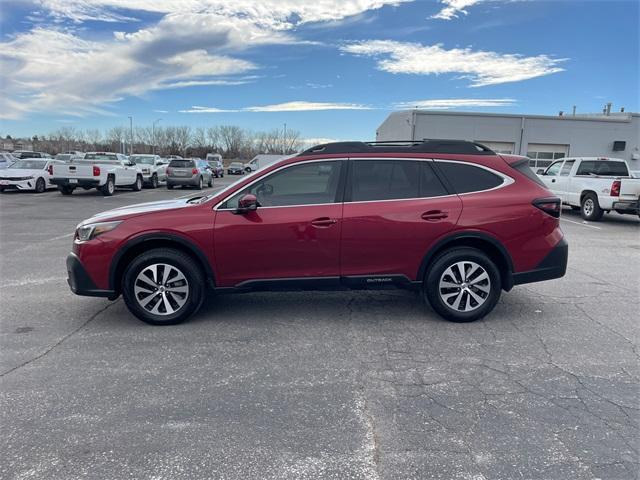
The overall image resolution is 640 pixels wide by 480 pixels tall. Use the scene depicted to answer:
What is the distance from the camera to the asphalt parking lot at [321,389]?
2.67 meters

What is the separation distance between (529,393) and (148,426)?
2.71 meters

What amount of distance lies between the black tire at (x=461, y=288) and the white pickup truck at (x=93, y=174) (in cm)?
1810

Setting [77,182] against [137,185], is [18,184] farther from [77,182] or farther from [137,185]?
[137,185]

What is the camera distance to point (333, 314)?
5.12m

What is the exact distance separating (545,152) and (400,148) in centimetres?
3452

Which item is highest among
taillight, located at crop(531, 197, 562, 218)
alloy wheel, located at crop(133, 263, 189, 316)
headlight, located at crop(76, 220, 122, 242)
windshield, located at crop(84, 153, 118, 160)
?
windshield, located at crop(84, 153, 118, 160)

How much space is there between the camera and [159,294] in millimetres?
4691

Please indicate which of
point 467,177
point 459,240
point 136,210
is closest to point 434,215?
point 459,240

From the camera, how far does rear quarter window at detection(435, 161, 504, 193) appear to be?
192 inches

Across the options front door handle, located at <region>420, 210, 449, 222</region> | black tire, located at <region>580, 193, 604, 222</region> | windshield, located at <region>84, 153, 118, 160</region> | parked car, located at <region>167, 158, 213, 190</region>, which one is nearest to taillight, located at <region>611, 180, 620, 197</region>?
black tire, located at <region>580, 193, 604, 222</region>

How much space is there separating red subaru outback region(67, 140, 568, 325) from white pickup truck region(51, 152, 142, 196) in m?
16.3

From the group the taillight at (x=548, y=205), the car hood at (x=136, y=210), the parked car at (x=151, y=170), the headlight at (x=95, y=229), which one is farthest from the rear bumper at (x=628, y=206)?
the parked car at (x=151, y=170)

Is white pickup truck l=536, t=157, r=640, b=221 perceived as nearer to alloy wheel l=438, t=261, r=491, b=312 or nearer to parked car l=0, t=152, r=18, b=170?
alloy wheel l=438, t=261, r=491, b=312

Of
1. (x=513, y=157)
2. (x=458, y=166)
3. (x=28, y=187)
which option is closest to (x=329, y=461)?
(x=458, y=166)
